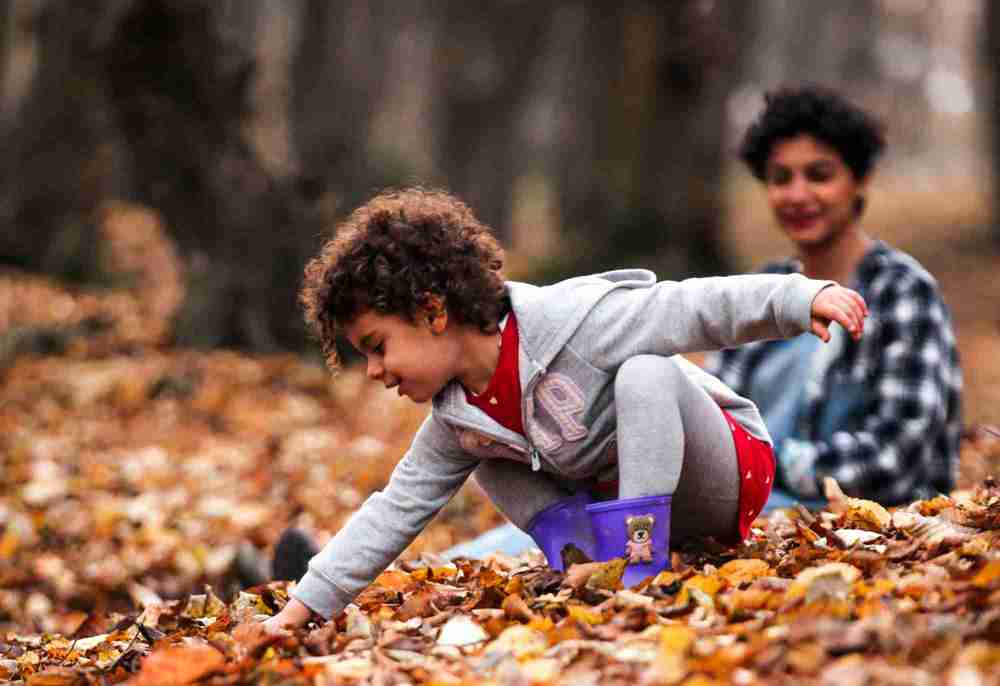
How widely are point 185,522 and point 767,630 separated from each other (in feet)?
10.9

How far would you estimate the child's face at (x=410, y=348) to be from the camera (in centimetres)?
268

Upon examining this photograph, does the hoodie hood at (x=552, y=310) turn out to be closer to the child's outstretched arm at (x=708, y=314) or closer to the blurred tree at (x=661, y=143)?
the child's outstretched arm at (x=708, y=314)

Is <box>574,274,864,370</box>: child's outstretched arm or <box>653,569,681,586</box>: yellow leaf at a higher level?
<box>574,274,864,370</box>: child's outstretched arm

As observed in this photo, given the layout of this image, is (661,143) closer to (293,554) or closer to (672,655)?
(293,554)

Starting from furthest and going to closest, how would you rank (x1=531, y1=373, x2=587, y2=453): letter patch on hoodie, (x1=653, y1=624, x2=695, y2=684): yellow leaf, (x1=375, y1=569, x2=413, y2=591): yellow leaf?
(x1=375, y1=569, x2=413, y2=591): yellow leaf < (x1=531, y1=373, x2=587, y2=453): letter patch on hoodie < (x1=653, y1=624, x2=695, y2=684): yellow leaf

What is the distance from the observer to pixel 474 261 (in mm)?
2740

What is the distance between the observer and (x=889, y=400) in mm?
4051

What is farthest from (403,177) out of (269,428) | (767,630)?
(767,630)

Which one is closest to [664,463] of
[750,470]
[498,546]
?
[750,470]

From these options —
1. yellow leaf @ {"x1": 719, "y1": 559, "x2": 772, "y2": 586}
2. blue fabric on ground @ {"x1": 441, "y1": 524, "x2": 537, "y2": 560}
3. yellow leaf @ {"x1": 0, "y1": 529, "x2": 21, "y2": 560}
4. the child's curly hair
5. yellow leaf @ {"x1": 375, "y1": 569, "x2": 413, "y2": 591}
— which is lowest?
yellow leaf @ {"x1": 0, "y1": 529, "x2": 21, "y2": 560}

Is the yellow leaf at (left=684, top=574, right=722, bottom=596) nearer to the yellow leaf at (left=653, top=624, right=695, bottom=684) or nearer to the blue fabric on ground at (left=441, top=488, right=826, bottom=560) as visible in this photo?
the yellow leaf at (left=653, top=624, right=695, bottom=684)

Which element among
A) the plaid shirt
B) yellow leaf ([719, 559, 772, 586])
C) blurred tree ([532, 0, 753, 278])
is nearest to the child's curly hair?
yellow leaf ([719, 559, 772, 586])

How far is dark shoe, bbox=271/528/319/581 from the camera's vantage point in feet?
12.1

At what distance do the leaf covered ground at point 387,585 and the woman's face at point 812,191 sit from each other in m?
1.10
